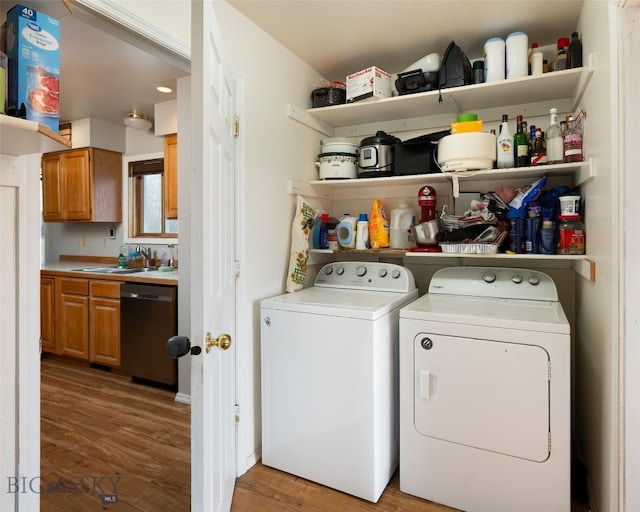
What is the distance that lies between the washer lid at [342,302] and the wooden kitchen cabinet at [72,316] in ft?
7.39

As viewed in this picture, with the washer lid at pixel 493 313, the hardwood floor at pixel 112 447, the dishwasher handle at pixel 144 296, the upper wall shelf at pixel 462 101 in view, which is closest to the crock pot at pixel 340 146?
the upper wall shelf at pixel 462 101

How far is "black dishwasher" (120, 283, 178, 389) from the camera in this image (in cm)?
286

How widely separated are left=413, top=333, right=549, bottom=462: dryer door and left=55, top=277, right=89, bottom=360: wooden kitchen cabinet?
297cm

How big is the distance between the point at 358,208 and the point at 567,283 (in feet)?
4.35

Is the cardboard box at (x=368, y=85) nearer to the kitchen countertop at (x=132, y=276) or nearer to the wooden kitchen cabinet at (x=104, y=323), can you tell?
the kitchen countertop at (x=132, y=276)

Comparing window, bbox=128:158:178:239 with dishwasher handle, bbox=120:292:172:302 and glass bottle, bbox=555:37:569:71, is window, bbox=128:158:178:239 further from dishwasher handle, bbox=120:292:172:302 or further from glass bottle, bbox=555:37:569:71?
glass bottle, bbox=555:37:569:71

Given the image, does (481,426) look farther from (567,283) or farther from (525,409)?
(567,283)

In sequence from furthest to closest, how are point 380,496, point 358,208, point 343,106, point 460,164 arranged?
point 358,208
point 343,106
point 460,164
point 380,496

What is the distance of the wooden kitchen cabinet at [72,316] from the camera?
3406 millimetres

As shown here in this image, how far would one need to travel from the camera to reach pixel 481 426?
1658mm

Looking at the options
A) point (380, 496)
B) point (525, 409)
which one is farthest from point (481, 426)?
point (380, 496)

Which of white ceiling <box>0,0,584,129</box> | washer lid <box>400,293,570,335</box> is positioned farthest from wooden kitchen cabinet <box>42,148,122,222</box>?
washer lid <box>400,293,570,335</box>

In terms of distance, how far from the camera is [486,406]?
1.64 m

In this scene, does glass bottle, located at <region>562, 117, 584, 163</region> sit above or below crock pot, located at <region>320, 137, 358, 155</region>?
below
